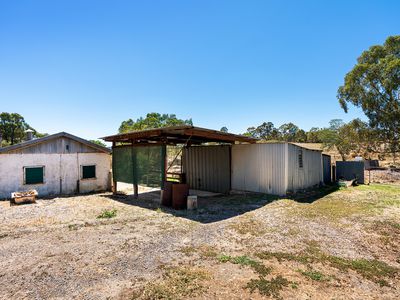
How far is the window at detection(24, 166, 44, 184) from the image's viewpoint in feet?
40.4

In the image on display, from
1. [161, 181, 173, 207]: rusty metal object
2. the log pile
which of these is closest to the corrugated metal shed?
[161, 181, 173, 207]: rusty metal object

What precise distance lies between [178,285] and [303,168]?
1070 centimetres

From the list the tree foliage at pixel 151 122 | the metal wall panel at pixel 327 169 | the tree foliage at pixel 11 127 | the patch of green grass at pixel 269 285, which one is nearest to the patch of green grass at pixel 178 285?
the patch of green grass at pixel 269 285

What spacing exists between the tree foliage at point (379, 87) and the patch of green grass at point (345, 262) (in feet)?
77.4

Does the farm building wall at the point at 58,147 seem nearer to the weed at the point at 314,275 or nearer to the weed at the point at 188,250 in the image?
the weed at the point at 188,250

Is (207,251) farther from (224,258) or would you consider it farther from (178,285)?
(178,285)

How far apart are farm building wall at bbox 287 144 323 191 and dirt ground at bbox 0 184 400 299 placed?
2.58m

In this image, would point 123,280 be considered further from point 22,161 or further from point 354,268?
point 22,161

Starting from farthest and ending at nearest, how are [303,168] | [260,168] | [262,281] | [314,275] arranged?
[303,168], [260,168], [314,275], [262,281]

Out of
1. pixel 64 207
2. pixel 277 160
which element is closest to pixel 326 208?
pixel 277 160

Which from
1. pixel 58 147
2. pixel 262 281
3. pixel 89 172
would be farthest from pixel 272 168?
pixel 58 147

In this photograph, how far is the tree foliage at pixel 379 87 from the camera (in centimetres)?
2262

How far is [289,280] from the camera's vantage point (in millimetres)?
4133

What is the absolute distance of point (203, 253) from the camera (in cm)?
534
